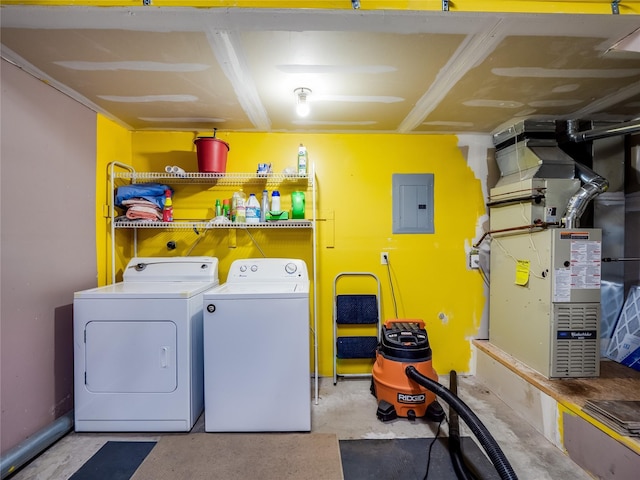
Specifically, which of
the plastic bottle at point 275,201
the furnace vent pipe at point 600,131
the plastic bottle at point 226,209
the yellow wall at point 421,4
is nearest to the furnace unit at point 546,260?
the furnace vent pipe at point 600,131

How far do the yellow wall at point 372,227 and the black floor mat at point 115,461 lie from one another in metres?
1.31

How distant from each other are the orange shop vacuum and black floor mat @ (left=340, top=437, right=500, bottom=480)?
7.4 inches

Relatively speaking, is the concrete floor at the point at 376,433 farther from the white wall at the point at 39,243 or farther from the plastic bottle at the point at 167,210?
the plastic bottle at the point at 167,210

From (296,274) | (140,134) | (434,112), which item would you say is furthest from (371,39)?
(140,134)

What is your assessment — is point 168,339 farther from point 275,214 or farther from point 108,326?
point 275,214

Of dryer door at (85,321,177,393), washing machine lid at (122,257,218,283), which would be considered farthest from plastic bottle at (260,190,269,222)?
dryer door at (85,321,177,393)

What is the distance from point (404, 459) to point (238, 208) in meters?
2.04

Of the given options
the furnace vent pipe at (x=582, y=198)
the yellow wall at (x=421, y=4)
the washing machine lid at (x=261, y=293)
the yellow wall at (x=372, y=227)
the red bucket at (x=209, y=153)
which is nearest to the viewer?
the yellow wall at (x=421, y=4)

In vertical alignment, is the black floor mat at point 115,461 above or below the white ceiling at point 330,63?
below

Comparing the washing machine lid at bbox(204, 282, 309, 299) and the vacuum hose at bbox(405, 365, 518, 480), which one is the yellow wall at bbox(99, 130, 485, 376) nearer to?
the washing machine lid at bbox(204, 282, 309, 299)

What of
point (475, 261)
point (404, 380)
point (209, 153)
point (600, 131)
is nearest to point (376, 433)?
point (404, 380)

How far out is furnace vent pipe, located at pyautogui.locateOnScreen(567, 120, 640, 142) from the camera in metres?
1.89

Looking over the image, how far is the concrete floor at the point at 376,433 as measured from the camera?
5.21 ft

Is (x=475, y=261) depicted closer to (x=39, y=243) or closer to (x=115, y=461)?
(x=115, y=461)
